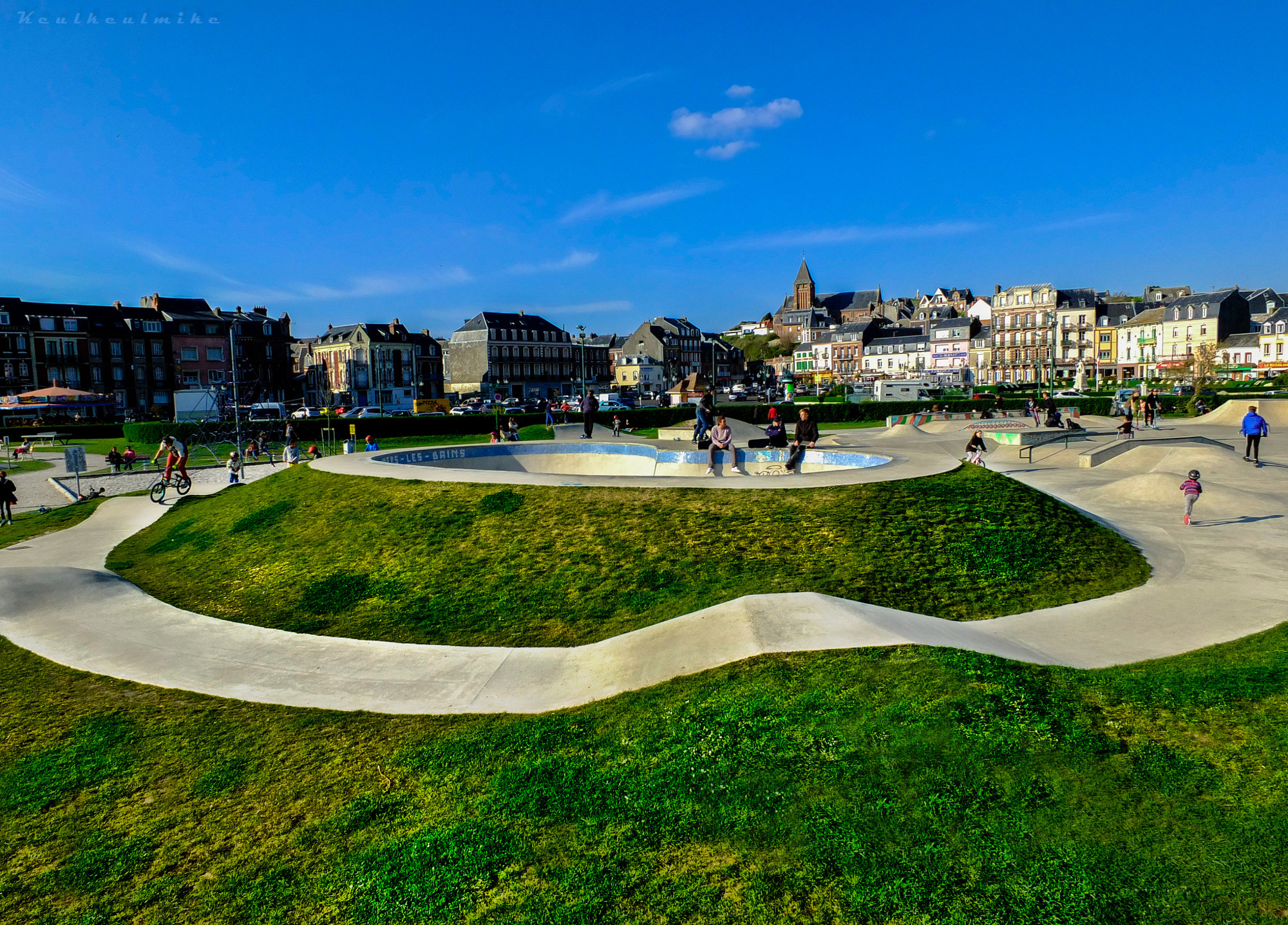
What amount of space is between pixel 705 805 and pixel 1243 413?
5824cm

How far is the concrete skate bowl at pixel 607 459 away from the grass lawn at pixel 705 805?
14416mm

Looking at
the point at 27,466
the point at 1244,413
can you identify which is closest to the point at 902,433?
the point at 1244,413

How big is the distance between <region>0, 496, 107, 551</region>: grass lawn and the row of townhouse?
167 ft

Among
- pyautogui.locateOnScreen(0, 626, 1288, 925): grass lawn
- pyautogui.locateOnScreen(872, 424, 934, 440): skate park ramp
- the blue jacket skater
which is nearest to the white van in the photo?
pyautogui.locateOnScreen(872, 424, 934, 440): skate park ramp

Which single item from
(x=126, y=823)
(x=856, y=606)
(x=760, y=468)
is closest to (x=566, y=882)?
(x=126, y=823)

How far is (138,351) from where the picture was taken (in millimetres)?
81625

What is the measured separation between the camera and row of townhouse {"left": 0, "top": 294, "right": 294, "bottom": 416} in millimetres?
75000

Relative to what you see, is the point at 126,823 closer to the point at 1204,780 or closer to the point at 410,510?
the point at 1204,780

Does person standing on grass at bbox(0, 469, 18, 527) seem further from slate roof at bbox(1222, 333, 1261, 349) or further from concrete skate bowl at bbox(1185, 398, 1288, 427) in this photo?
slate roof at bbox(1222, 333, 1261, 349)

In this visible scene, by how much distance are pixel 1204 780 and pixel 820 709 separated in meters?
3.04

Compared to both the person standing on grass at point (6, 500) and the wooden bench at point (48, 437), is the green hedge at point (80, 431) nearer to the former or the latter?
the wooden bench at point (48, 437)

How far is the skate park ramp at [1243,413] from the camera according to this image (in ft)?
153

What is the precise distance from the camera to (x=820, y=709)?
286 inches

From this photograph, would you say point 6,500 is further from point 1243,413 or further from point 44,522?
point 1243,413
